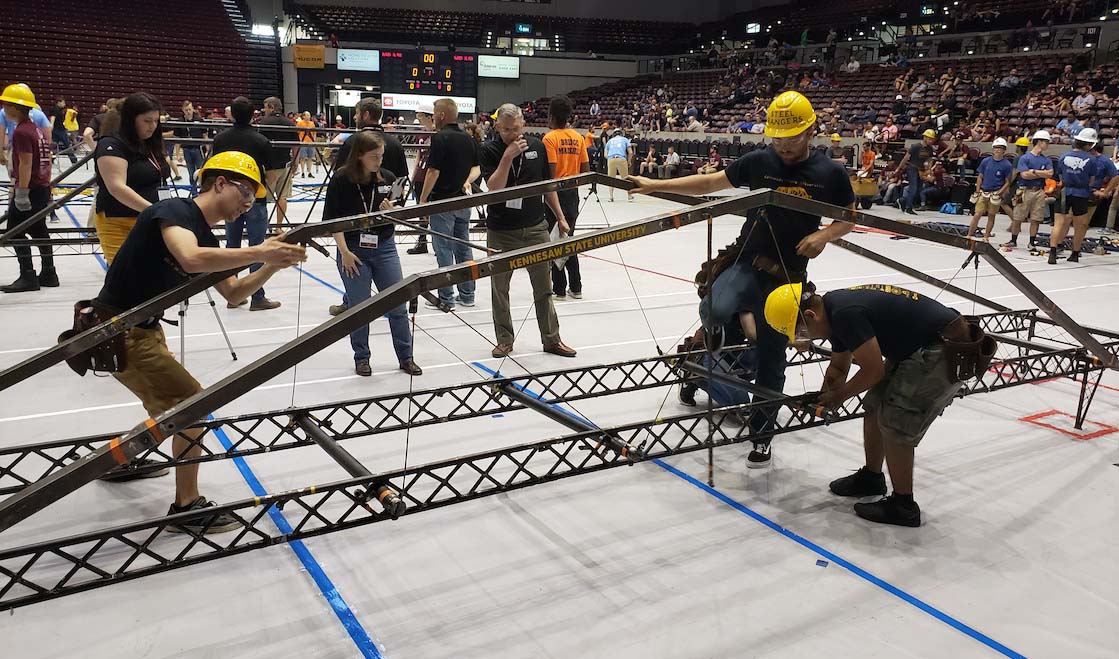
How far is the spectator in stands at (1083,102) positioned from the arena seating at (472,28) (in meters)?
24.4

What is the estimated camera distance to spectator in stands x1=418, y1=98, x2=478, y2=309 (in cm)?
712

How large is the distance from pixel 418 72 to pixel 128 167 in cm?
3160

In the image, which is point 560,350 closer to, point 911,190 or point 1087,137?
point 1087,137

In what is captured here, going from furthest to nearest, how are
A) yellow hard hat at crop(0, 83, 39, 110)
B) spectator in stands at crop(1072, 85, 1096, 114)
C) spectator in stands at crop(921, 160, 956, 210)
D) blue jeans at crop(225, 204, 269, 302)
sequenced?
1. spectator in stands at crop(1072, 85, 1096, 114)
2. spectator in stands at crop(921, 160, 956, 210)
3. blue jeans at crop(225, 204, 269, 302)
4. yellow hard hat at crop(0, 83, 39, 110)

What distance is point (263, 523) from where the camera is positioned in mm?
3605

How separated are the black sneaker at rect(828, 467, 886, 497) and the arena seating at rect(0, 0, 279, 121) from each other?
106 ft

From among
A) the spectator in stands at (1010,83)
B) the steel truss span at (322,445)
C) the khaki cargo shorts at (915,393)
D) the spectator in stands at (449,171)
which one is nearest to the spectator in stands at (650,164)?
the spectator in stands at (1010,83)

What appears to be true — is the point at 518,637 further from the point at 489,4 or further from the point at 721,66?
the point at 489,4

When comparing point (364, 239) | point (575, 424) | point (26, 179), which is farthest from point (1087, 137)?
point (26, 179)

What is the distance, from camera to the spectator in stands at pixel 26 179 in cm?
702

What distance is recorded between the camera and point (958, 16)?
27250 mm

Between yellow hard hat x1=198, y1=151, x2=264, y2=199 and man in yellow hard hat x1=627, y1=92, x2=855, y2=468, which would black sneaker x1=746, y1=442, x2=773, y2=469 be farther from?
yellow hard hat x1=198, y1=151, x2=264, y2=199

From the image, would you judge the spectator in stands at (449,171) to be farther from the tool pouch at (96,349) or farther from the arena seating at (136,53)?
the arena seating at (136,53)

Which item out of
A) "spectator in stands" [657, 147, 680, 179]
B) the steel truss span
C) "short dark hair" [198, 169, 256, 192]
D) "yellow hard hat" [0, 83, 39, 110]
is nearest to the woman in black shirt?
the steel truss span
